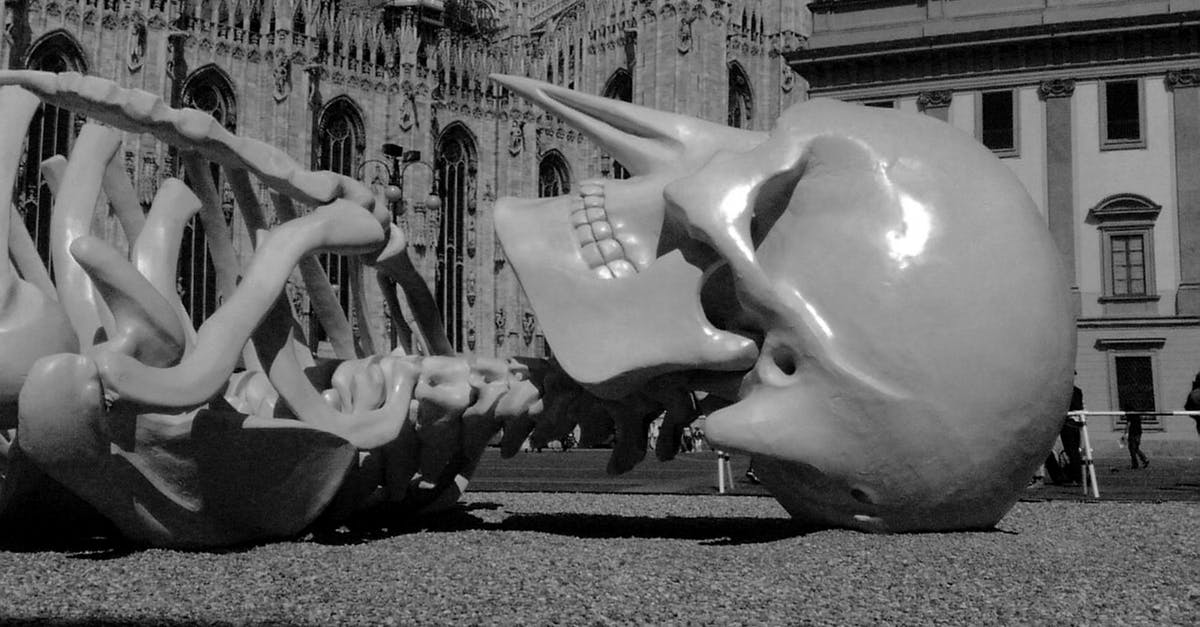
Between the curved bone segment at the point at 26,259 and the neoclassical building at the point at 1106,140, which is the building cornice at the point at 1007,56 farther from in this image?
the curved bone segment at the point at 26,259

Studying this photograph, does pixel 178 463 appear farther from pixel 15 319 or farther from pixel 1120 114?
pixel 1120 114

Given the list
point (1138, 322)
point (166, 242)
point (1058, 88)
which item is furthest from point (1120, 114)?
point (166, 242)

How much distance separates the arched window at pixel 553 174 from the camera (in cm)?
4480

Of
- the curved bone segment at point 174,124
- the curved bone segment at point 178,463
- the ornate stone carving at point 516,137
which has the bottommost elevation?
the curved bone segment at point 178,463

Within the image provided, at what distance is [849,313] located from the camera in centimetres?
521

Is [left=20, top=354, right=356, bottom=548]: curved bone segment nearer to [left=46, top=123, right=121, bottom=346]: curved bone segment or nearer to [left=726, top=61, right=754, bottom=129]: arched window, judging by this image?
[left=46, top=123, right=121, bottom=346]: curved bone segment

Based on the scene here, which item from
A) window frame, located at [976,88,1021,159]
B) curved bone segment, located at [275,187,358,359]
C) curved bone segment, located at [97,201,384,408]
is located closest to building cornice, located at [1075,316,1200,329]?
window frame, located at [976,88,1021,159]

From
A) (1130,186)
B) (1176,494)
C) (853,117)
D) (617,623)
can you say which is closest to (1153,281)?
(1130,186)

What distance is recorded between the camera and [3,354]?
499 centimetres

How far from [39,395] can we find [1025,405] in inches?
154

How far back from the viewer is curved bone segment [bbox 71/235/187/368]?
4750 mm

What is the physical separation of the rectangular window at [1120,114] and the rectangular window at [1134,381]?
4644 mm

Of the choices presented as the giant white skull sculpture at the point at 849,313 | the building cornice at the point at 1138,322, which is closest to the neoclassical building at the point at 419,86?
the building cornice at the point at 1138,322

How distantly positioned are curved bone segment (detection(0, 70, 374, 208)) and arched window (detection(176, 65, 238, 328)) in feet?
85.5
